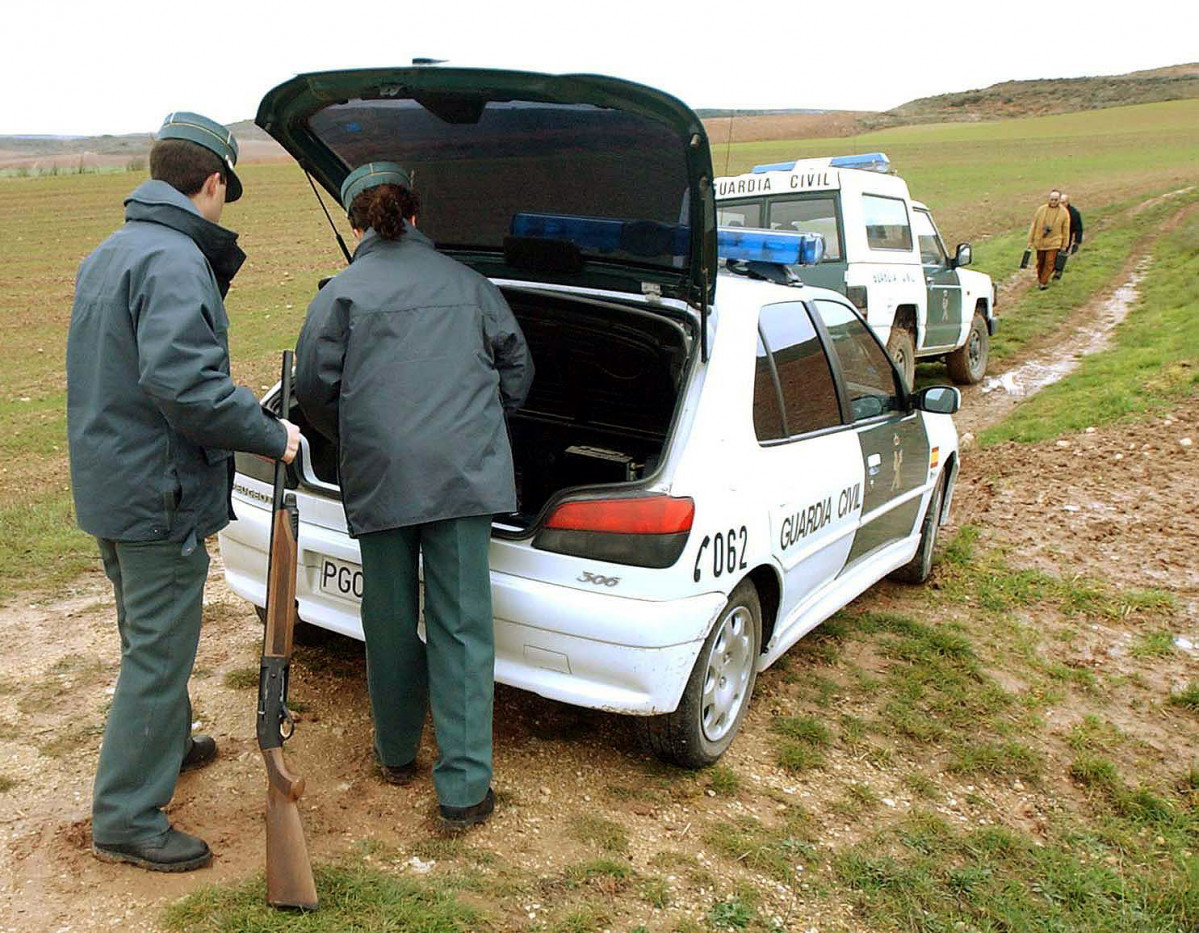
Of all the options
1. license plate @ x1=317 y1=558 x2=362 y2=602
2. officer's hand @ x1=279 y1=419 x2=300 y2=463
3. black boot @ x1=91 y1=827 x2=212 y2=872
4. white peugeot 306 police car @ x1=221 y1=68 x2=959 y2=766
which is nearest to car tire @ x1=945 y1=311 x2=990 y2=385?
white peugeot 306 police car @ x1=221 y1=68 x2=959 y2=766

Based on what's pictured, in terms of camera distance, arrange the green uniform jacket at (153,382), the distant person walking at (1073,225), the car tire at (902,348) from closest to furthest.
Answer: the green uniform jacket at (153,382)
the car tire at (902,348)
the distant person walking at (1073,225)

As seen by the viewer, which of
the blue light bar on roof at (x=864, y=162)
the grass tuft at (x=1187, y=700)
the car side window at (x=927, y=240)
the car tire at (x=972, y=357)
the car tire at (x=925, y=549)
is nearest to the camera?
the grass tuft at (x=1187, y=700)

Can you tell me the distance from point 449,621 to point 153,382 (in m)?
1.04

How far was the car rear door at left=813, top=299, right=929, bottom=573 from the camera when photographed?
181 inches

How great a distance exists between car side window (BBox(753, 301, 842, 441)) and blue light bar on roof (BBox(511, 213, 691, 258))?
0.43 metres

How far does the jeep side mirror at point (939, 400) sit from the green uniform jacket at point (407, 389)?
7.80 feet

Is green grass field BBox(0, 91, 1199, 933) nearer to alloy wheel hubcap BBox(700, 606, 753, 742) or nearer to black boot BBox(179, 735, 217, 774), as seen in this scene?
alloy wheel hubcap BBox(700, 606, 753, 742)

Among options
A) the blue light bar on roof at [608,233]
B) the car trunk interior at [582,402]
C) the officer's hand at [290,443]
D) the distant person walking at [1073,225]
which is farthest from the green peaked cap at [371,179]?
the distant person walking at [1073,225]

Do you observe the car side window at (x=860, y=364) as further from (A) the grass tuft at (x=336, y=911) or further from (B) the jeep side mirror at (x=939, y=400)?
(A) the grass tuft at (x=336, y=911)

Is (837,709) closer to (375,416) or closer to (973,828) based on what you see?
(973,828)

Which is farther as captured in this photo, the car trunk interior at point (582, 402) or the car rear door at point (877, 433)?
the car rear door at point (877, 433)

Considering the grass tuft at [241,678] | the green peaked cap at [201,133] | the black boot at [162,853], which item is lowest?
the grass tuft at [241,678]

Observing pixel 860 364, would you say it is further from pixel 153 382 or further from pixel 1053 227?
pixel 1053 227

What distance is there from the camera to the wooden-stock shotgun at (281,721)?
282 cm
